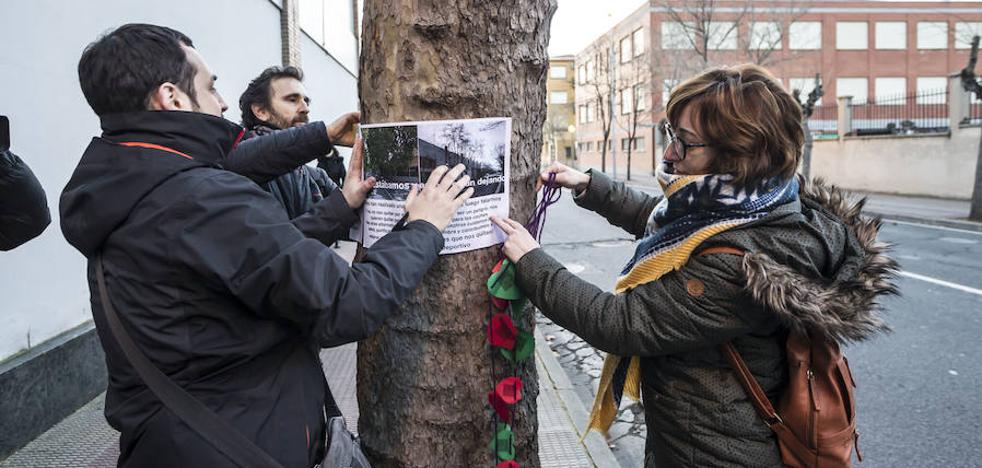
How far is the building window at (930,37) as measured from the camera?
41.8 metres

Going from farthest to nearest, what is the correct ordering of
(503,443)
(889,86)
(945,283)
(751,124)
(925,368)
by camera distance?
(889,86), (945,283), (925,368), (503,443), (751,124)

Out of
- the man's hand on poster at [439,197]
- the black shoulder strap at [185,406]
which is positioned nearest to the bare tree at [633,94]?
the man's hand on poster at [439,197]

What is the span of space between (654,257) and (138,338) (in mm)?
1242

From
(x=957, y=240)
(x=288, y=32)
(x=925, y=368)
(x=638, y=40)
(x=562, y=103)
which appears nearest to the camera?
(x=925, y=368)

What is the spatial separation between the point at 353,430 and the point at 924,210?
1651 cm

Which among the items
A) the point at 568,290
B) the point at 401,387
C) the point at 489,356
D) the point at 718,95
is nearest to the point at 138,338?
the point at 401,387

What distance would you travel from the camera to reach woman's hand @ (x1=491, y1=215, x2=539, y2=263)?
166cm

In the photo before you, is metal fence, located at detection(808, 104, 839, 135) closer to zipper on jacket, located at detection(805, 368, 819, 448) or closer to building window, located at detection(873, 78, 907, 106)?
building window, located at detection(873, 78, 907, 106)

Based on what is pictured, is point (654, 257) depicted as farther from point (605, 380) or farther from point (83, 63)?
point (83, 63)

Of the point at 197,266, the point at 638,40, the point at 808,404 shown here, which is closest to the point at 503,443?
the point at 808,404

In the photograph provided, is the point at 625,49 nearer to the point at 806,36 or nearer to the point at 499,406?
the point at 806,36

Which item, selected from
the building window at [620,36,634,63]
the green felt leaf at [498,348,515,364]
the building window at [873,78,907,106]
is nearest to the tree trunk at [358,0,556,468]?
the green felt leaf at [498,348,515,364]

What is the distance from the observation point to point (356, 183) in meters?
1.77

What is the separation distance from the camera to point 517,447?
5.95ft
